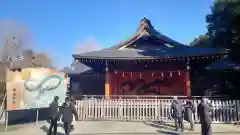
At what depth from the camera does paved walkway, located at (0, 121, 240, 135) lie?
1160 centimetres

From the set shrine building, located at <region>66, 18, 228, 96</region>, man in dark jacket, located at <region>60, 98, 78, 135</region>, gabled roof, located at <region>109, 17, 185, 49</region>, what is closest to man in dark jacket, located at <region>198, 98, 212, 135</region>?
man in dark jacket, located at <region>60, 98, 78, 135</region>

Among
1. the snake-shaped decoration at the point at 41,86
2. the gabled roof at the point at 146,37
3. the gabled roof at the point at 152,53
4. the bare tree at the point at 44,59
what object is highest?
the bare tree at the point at 44,59

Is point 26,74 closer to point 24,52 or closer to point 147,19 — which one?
point 147,19

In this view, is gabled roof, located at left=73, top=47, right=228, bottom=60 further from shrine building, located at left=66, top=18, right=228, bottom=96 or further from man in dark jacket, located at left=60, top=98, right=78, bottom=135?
man in dark jacket, located at left=60, top=98, right=78, bottom=135

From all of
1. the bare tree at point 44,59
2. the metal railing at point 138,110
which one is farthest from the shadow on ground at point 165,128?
the bare tree at point 44,59

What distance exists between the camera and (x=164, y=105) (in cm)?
1428

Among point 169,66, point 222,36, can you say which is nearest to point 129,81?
point 169,66

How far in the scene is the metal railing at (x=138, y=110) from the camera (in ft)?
44.0

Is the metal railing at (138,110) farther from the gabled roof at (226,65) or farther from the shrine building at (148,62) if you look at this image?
the gabled roof at (226,65)

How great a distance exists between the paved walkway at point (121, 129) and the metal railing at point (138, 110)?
72 centimetres

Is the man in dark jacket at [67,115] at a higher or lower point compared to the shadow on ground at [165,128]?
higher

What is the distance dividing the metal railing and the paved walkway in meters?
0.72

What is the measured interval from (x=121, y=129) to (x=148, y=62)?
6.56 m

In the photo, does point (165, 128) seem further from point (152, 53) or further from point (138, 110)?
point (152, 53)
